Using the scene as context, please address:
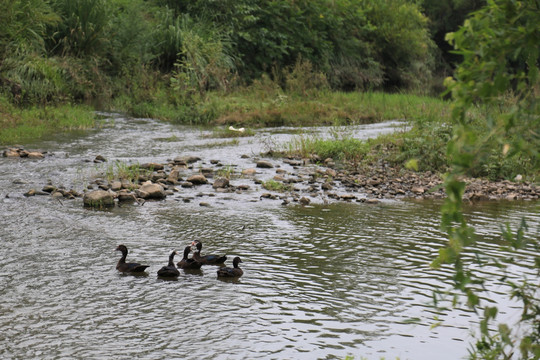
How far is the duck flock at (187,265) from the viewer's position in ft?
23.4

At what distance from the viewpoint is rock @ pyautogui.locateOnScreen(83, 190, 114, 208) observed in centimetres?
1034

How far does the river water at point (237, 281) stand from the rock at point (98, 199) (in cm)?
21

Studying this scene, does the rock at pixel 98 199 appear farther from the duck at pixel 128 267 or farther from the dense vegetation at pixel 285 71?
the dense vegetation at pixel 285 71

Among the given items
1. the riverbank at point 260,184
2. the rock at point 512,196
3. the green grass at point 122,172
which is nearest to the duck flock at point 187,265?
the riverbank at point 260,184

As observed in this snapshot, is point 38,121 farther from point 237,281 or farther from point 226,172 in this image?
point 237,281

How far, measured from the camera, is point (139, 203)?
10688 mm

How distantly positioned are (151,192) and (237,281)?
168 inches

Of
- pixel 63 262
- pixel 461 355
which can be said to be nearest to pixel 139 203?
pixel 63 262

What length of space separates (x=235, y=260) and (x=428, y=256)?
7.50 ft

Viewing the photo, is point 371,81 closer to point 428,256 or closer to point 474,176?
point 474,176

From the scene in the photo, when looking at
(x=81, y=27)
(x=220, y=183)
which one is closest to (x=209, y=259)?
(x=220, y=183)

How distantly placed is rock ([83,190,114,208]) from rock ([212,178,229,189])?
201cm

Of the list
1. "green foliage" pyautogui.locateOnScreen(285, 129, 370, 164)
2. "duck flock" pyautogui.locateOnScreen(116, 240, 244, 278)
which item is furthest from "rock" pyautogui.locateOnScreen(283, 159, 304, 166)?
"duck flock" pyautogui.locateOnScreen(116, 240, 244, 278)

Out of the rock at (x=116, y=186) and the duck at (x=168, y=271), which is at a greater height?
the rock at (x=116, y=186)
